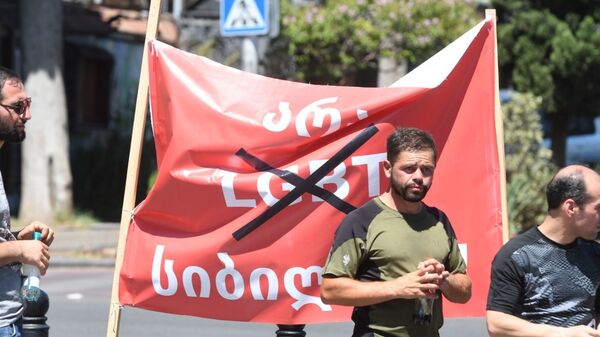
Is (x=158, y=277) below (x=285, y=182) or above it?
below

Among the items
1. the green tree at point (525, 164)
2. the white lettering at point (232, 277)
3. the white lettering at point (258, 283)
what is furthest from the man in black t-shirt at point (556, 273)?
the green tree at point (525, 164)

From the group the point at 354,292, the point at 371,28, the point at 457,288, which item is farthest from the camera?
the point at 371,28

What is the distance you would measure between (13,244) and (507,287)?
5.95ft

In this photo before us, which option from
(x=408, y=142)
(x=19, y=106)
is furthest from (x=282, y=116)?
(x=19, y=106)

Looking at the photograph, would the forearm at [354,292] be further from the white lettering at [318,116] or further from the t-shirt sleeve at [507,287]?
the white lettering at [318,116]

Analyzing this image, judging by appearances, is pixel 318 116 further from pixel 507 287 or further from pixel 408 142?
pixel 507 287

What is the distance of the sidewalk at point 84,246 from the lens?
16.1 meters

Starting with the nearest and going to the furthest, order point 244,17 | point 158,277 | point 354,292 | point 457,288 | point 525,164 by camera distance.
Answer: point 354,292, point 457,288, point 158,277, point 244,17, point 525,164

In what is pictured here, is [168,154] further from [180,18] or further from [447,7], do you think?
[180,18]

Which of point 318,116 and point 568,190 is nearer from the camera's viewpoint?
point 568,190

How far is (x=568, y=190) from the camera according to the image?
14.9 ft

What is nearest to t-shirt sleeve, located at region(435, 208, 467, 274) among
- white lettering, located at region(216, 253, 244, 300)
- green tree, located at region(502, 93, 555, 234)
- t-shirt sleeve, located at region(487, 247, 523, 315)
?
t-shirt sleeve, located at region(487, 247, 523, 315)

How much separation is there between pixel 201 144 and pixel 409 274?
1.56 m

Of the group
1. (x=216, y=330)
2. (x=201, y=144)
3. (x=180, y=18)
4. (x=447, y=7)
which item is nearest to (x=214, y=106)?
(x=201, y=144)
